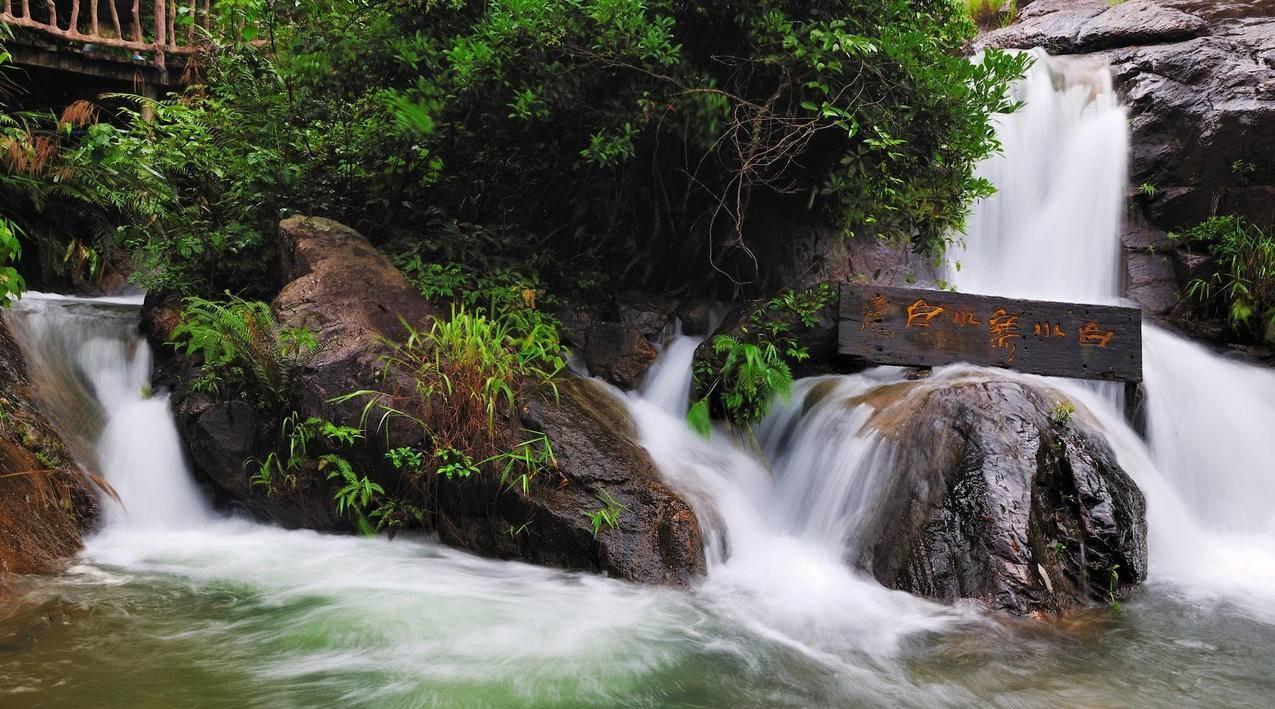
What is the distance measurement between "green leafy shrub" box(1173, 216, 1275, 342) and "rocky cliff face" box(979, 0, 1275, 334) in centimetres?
22

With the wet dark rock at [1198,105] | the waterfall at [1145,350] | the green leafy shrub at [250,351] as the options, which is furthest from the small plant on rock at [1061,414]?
the wet dark rock at [1198,105]

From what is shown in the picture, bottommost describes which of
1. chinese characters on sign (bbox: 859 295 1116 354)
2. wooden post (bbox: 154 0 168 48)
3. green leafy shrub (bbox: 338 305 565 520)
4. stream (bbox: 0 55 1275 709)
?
stream (bbox: 0 55 1275 709)

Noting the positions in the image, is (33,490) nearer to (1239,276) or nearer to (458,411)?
(458,411)

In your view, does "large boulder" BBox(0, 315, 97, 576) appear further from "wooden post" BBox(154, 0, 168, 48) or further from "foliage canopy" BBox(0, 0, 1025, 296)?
"wooden post" BBox(154, 0, 168, 48)

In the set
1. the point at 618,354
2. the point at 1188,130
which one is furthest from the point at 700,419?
the point at 1188,130

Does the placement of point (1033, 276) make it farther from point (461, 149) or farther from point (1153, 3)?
point (461, 149)

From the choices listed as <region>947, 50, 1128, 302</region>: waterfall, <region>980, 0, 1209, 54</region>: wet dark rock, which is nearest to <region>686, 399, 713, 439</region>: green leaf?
<region>947, 50, 1128, 302</region>: waterfall

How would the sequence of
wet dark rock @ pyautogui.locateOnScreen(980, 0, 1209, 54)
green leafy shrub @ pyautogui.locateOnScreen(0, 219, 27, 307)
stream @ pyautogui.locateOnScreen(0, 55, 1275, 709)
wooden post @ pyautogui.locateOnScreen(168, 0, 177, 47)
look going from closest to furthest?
stream @ pyautogui.locateOnScreen(0, 55, 1275, 709), green leafy shrub @ pyautogui.locateOnScreen(0, 219, 27, 307), wet dark rock @ pyautogui.locateOnScreen(980, 0, 1209, 54), wooden post @ pyautogui.locateOnScreen(168, 0, 177, 47)

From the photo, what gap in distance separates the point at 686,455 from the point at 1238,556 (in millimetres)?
3530

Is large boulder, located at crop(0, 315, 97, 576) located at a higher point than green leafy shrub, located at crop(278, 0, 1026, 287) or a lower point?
lower

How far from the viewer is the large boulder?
4.05m

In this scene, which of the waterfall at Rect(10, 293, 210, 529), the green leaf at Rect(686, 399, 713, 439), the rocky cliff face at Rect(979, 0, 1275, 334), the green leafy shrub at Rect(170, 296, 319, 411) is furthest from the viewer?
the rocky cliff face at Rect(979, 0, 1275, 334)

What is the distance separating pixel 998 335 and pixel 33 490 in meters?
6.15

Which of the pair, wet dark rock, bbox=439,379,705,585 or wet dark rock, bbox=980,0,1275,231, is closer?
wet dark rock, bbox=439,379,705,585
